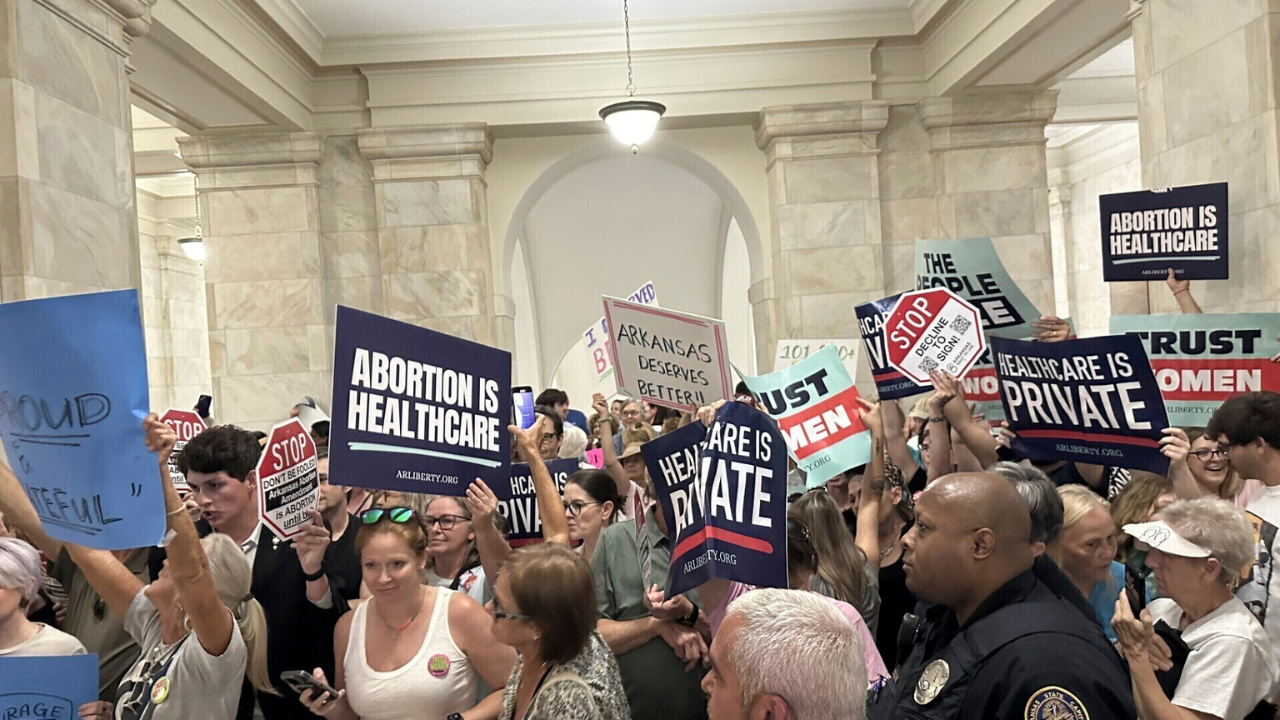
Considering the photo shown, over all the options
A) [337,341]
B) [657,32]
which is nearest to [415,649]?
[337,341]

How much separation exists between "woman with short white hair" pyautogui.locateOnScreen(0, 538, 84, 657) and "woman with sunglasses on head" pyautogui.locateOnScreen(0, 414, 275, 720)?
0.14 metres

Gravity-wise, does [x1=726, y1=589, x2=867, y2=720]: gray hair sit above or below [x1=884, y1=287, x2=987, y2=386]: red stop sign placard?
below

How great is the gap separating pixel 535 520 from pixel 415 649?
162 cm

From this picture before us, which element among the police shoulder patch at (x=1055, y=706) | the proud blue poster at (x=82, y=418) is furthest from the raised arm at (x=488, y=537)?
the police shoulder patch at (x=1055, y=706)

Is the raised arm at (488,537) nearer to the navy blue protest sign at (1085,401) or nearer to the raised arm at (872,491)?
the raised arm at (872,491)

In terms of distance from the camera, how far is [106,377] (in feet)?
9.18

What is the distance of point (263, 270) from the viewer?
1151 cm

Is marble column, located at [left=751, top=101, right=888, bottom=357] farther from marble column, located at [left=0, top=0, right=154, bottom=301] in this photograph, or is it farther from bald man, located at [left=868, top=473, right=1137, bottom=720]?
bald man, located at [left=868, top=473, right=1137, bottom=720]

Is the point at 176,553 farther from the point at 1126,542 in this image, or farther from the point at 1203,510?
the point at 1126,542

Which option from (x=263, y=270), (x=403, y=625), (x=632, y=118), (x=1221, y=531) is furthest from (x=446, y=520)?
(x=263, y=270)

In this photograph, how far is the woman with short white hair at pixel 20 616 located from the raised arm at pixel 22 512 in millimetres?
288

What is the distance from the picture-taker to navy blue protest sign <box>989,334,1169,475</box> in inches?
169

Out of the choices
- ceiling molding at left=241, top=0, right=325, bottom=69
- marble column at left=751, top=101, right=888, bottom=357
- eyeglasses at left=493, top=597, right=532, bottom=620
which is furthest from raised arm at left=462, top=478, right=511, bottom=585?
marble column at left=751, top=101, right=888, bottom=357

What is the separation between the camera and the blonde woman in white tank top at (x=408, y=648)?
3.21m
